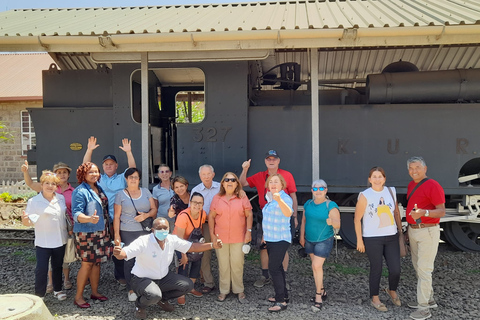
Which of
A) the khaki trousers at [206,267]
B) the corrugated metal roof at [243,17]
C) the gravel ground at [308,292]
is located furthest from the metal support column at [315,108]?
the khaki trousers at [206,267]

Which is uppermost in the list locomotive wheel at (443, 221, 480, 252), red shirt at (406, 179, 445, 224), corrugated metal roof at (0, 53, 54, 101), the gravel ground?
corrugated metal roof at (0, 53, 54, 101)

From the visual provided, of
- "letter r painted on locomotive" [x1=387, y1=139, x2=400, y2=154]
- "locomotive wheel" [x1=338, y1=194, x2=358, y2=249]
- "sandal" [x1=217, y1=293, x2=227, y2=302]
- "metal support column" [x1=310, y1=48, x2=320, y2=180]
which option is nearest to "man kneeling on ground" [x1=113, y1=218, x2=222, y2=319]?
"sandal" [x1=217, y1=293, x2=227, y2=302]

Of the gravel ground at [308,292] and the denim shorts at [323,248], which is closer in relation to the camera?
the gravel ground at [308,292]

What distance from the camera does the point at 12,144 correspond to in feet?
52.1

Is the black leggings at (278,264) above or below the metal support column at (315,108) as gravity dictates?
below

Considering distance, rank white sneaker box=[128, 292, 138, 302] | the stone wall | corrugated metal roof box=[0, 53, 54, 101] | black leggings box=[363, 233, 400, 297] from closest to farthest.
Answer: black leggings box=[363, 233, 400, 297] < white sneaker box=[128, 292, 138, 302] < corrugated metal roof box=[0, 53, 54, 101] < the stone wall

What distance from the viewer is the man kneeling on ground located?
4.05 meters

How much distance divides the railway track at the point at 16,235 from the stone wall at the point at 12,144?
321 inches

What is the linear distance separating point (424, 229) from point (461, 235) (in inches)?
99.1

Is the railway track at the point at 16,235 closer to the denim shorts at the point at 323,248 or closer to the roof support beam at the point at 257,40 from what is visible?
the roof support beam at the point at 257,40

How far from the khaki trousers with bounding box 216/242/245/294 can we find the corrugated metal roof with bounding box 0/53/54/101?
1264cm

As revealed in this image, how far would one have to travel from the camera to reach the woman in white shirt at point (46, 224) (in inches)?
170

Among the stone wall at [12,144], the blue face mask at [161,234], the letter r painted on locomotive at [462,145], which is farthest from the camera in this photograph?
the stone wall at [12,144]

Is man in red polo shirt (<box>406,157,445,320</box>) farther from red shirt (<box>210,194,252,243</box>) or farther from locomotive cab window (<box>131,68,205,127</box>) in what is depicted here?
locomotive cab window (<box>131,68,205,127</box>)
